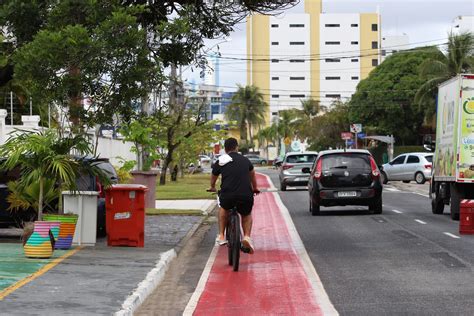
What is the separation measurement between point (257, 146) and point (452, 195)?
141946 mm

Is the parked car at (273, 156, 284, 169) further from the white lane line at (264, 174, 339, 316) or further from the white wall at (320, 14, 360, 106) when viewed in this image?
the white wall at (320, 14, 360, 106)

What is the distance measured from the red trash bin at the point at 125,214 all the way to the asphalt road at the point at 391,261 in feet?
9.81

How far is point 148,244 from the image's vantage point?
53.1 feet

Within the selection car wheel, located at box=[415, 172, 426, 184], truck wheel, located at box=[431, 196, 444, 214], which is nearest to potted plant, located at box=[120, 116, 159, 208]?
truck wheel, located at box=[431, 196, 444, 214]

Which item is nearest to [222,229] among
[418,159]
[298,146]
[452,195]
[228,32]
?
[228,32]

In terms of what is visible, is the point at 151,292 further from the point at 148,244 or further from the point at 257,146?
the point at 257,146

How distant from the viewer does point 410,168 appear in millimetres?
45594

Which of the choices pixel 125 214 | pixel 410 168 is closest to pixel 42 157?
pixel 125 214

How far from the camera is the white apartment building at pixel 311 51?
5591 inches

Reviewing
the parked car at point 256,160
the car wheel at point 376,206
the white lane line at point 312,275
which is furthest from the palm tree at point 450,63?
the parked car at point 256,160

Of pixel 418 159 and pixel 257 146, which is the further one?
pixel 257 146

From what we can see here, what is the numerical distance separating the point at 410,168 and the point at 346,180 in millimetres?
23471

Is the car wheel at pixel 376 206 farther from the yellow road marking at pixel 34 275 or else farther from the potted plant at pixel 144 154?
the yellow road marking at pixel 34 275

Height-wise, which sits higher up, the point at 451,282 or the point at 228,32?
the point at 228,32
